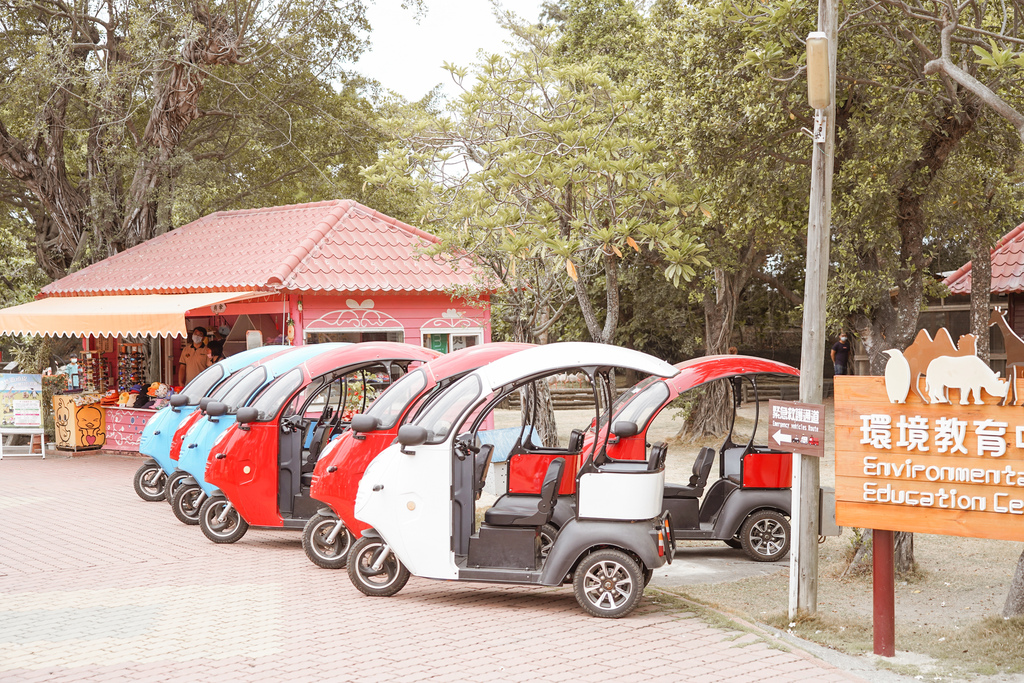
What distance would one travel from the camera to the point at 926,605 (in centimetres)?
836

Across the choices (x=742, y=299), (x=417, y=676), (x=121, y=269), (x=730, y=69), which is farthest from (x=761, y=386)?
(x=417, y=676)

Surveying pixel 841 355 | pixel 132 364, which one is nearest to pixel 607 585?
pixel 132 364

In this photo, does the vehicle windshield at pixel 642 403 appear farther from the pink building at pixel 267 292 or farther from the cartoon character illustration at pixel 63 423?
the cartoon character illustration at pixel 63 423

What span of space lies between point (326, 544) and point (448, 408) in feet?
7.12

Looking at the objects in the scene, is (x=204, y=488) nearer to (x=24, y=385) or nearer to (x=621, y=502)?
(x=621, y=502)

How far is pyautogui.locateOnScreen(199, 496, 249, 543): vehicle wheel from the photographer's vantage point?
10.4 meters

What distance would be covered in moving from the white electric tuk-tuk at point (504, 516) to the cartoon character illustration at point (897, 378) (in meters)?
1.65

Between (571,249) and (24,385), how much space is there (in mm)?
11773

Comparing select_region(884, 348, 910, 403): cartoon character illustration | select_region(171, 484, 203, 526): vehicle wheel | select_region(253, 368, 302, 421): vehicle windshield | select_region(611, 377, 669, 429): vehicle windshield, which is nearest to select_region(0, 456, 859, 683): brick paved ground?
select_region(171, 484, 203, 526): vehicle wheel

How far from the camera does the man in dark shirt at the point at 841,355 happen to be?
982 inches

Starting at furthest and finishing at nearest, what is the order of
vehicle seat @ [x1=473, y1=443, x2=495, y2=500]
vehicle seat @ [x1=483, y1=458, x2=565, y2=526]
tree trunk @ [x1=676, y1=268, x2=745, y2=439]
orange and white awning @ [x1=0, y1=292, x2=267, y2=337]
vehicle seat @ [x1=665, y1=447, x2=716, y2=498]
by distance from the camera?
tree trunk @ [x1=676, y1=268, x2=745, y2=439] → orange and white awning @ [x1=0, y1=292, x2=267, y2=337] → vehicle seat @ [x1=665, y1=447, x2=716, y2=498] → vehicle seat @ [x1=473, y1=443, x2=495, y2=500] → vehicle seat @ [x1=483, y1=458, x2=565, y2=526]

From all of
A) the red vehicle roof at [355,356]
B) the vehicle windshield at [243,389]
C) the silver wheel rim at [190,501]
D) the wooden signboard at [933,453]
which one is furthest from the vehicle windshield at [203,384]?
the wooden signboard at [933,453]

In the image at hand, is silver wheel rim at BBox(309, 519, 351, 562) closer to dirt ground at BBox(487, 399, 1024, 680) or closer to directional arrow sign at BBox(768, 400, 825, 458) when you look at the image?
dirt ground at BBox(487, 399, 1024, 680)

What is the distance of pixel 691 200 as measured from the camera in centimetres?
1152
